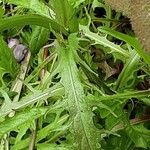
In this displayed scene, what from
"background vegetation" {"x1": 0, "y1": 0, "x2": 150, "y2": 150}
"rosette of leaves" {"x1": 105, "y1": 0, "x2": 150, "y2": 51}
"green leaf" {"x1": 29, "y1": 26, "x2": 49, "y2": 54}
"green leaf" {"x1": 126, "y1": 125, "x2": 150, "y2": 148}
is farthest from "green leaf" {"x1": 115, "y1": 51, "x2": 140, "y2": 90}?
"rosette of leaves" {"x1": 105, "y1": 0, "x2": 150, "y2": 51}

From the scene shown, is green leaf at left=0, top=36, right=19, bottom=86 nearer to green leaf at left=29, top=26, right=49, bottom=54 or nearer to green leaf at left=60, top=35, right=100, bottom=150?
green leaf at left=29, top=26, right=49, bottom=54

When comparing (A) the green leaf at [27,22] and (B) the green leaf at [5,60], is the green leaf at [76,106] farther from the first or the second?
(B) the green leaf at [5,60]

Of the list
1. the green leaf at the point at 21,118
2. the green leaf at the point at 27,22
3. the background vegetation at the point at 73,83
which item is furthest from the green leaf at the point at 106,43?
the green leaf at the point at 21,118

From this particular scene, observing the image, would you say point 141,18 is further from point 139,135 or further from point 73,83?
point 139,135

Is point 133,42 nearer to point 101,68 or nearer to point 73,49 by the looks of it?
point 73,49

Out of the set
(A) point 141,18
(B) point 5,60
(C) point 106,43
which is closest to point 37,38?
(B) point 5,60

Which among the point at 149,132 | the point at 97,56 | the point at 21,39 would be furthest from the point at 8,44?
the point at 149,132
